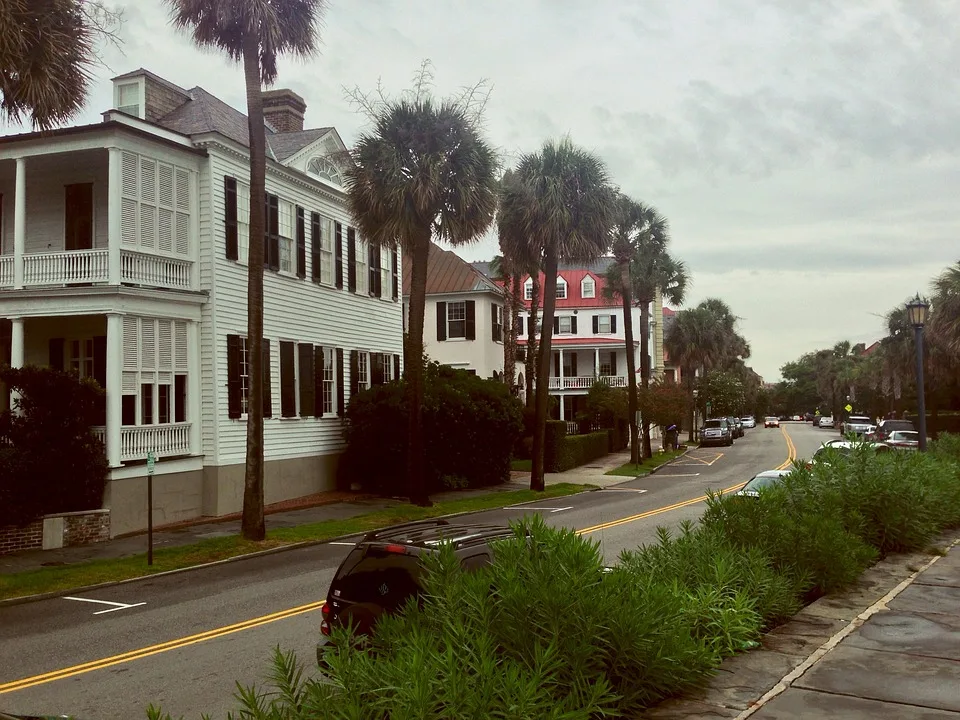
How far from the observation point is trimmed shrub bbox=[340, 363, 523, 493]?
28156 mm

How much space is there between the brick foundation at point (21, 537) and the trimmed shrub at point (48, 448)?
156 millimetres

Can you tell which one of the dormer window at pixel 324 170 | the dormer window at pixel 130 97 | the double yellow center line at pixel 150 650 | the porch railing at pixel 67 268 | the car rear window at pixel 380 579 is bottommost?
the double yellow center line at pixel 150 650

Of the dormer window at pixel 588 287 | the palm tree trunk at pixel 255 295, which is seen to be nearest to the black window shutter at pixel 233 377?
the palm tree trunk at pixel 255 295

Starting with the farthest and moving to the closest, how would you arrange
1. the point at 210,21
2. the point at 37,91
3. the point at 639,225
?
the point at 639,225 → the point at 210,21 → the point at 37,91

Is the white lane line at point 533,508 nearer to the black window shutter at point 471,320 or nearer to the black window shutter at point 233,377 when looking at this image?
the black window shutter at point 233,377

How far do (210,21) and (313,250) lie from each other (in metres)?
10.1

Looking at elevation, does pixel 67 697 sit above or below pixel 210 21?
below

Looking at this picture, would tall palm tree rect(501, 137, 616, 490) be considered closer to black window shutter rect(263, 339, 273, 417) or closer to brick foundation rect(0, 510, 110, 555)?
black window shutter rect(263, 339, 273, 417)

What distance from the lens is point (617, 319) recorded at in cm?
Answer: 7231

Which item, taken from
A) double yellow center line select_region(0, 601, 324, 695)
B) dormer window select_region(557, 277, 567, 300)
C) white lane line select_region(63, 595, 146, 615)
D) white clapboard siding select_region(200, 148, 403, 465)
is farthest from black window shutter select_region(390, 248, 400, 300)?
dormer window select_region(557, 277, 567, 300)

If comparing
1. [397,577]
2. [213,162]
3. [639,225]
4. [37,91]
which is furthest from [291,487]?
[639,225]

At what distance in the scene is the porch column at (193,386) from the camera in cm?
2286

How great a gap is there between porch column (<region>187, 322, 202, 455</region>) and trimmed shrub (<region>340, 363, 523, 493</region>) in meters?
6.38

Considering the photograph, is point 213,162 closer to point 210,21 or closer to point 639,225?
point 210,21
